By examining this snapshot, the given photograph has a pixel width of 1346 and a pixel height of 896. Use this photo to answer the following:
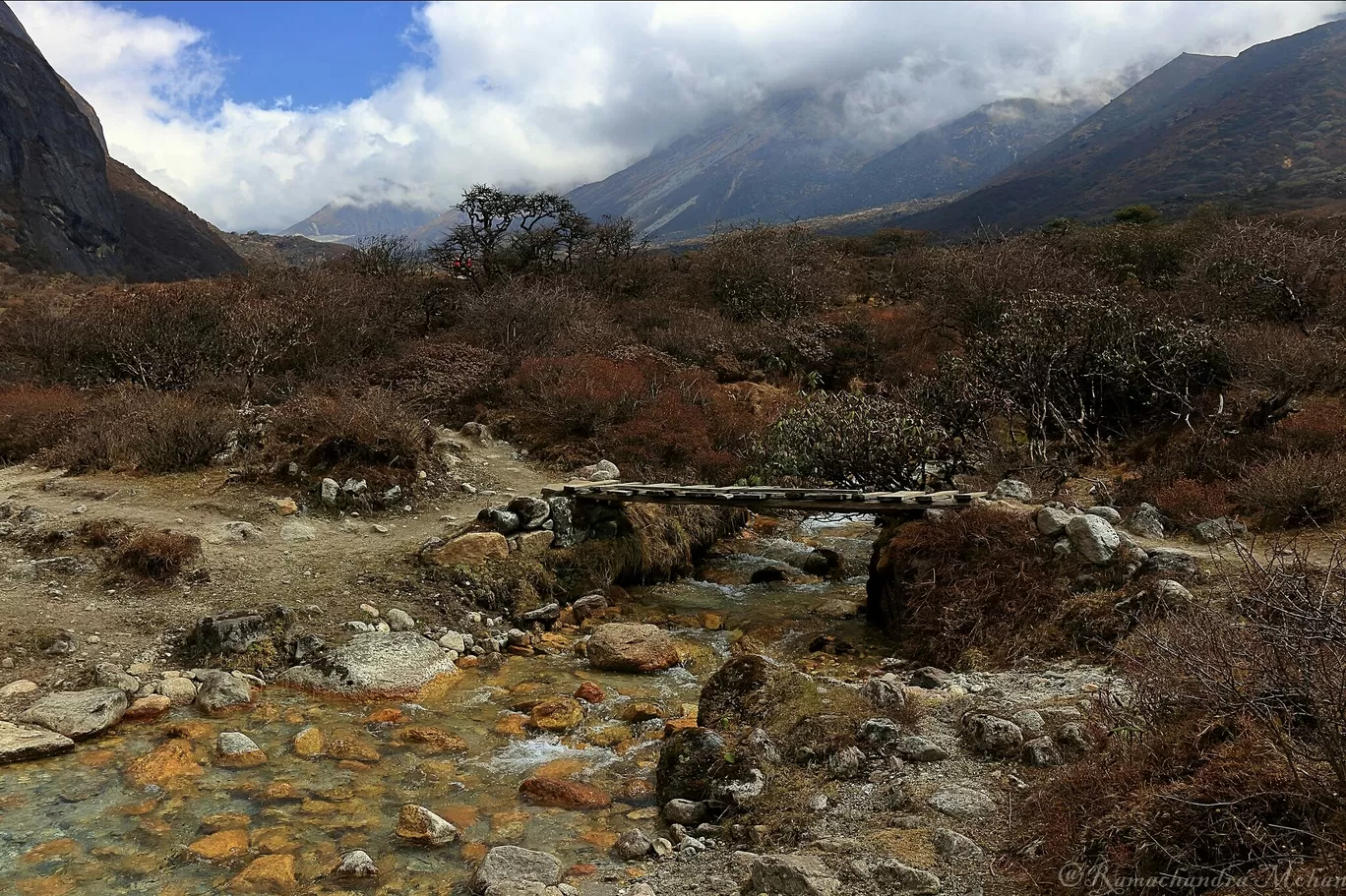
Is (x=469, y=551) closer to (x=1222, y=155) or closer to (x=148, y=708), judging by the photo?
(x=148, y=708)

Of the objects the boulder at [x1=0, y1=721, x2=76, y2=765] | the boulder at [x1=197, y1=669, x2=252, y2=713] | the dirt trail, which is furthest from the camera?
the dirt trail

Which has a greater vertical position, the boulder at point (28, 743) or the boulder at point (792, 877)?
the boulder at point (28, 743)

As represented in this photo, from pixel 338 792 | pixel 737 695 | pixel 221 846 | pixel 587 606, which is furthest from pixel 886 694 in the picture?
pixel 587 606

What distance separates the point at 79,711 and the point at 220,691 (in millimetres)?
951

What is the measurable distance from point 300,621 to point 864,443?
26.2 ft

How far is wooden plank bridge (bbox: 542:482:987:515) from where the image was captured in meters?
9.25

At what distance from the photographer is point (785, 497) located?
32.7 ft

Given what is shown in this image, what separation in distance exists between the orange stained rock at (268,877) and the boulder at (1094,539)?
7.09 m

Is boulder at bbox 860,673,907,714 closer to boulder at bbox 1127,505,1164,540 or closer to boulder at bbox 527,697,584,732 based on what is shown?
boulder at bbox 527,697,584,732

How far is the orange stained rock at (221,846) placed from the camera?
449cm

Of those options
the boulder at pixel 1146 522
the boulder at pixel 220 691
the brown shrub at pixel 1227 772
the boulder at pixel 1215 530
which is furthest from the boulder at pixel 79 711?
the boulder at pixel 1215 530

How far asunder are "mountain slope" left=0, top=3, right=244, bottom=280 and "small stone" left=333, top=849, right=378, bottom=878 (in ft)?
211

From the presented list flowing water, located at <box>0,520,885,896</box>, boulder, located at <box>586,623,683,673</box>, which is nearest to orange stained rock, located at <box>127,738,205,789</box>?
flowing water, located at <box>0,520,885,896</box>

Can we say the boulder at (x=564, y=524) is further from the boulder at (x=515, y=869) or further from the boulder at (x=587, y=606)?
the boulder at (x=515, y=869)
